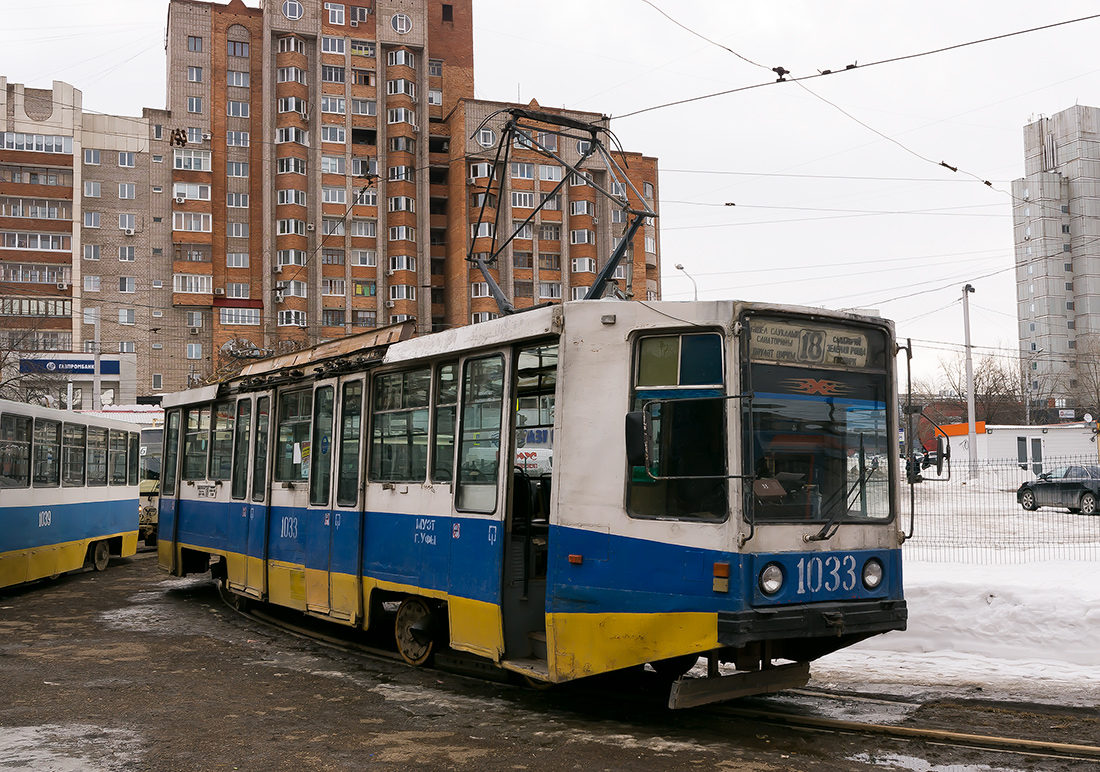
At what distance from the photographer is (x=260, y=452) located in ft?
43.9

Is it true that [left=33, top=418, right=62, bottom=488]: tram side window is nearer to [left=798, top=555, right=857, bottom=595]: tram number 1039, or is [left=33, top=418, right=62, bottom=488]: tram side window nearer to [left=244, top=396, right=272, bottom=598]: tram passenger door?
[left=244, top=396, right=272, bottom=598]: tram passenger door

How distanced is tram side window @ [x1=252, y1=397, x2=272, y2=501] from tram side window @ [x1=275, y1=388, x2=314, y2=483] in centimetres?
42

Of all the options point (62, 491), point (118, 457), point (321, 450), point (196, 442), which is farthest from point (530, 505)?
point (118, 457)

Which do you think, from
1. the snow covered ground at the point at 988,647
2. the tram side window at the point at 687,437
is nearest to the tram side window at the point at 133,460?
the snow covered ground at the point at 988,647

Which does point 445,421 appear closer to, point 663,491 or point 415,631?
point 415,631

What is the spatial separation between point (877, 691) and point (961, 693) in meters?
0.68

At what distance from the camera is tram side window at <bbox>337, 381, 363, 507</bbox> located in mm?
10820

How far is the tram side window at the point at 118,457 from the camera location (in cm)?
2011

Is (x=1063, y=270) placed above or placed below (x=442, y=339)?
above

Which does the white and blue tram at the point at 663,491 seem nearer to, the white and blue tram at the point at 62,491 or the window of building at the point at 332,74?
the white and blue tram at the point at 62,491

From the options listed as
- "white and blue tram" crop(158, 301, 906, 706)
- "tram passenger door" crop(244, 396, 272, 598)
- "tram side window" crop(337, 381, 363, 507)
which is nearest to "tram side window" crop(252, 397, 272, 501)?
"tram passenger door" crop(244, 396, 272, 598)

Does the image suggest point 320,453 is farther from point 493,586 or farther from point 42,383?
point 42,383

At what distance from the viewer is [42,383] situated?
148 feet

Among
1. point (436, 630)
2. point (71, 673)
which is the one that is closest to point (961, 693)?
point (436, 630)
